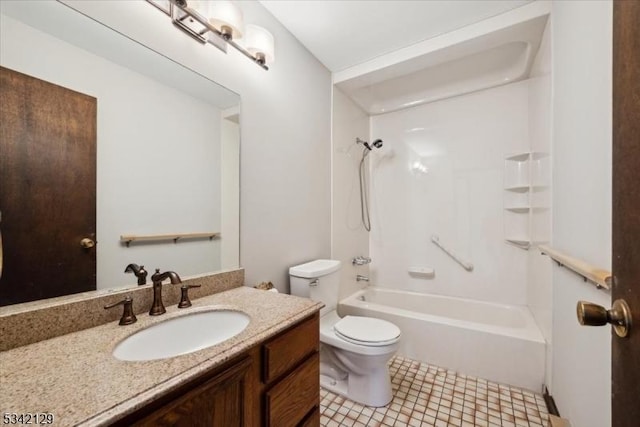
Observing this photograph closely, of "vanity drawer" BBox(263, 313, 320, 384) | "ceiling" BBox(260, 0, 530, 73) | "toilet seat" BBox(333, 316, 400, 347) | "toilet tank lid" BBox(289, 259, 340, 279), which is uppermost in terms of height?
"ceiling" BBox(260, 0, 530, 73)

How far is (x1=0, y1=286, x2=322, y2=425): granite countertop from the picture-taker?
1.63ft

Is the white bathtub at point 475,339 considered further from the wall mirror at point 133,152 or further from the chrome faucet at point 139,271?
the chrome faucet at point 139,271

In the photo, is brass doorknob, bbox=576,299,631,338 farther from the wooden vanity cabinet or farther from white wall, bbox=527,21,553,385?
white wall, bbox=527,21,553,385

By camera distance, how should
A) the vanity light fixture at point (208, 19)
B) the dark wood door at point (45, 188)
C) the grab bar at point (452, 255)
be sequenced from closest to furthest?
the dark wood door at point (45, 188) < the vanity light fixture at point (208, 19) < the grab bar at point (452, 255)

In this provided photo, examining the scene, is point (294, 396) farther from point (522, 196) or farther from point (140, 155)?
point (522, 196)

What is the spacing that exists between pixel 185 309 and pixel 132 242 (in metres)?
0.34

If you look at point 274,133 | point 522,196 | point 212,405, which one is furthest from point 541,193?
point 212,405

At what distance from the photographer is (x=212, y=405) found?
2.21ft

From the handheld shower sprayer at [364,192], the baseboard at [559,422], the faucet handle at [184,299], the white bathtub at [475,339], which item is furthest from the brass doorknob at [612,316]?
the handheld shower sprayer at [364,192]

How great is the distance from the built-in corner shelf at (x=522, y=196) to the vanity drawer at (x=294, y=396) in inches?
71.9

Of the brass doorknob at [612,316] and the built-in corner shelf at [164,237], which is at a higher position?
the built-in corner shelf at [164,237]

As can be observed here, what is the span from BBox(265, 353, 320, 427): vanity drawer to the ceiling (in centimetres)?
196

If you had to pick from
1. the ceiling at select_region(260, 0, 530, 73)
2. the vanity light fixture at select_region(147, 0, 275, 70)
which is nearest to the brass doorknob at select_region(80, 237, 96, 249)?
the vanity light fixture at select_region(147, 0, 275, 70)

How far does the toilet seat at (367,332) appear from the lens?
4.95ft
